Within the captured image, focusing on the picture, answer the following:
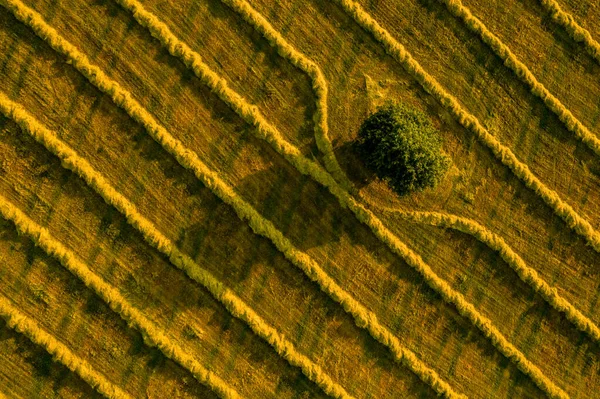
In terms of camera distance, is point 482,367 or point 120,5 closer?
point 120,5

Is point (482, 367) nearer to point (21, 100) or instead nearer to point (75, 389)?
point (75, 389)

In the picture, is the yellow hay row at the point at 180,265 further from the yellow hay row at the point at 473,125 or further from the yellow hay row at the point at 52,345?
the yellow hay row at the point at 473,125

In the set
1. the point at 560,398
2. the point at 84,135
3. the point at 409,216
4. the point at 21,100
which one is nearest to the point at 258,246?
the point at 409,216

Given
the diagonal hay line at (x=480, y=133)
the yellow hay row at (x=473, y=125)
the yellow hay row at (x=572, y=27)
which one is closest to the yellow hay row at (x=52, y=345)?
the diagonal hay line at (x=480, y=133)

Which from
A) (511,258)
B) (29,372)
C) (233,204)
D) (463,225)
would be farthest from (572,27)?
(29,372)

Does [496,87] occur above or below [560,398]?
above

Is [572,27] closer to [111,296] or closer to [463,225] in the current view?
[463,225]
